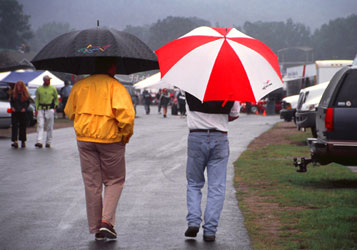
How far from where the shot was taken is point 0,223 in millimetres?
7695

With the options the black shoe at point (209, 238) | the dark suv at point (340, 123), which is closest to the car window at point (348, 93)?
the dark suv at point (340, 123)

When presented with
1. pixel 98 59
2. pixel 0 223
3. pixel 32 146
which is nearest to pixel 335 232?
pixel 98 59

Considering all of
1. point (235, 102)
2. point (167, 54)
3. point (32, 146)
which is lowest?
point (32, 146)

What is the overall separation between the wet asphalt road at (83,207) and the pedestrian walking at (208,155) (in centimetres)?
23

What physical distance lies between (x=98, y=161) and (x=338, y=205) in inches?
133

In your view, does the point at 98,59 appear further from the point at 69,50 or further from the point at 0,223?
the point at 0,223

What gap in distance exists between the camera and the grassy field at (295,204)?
272 inches

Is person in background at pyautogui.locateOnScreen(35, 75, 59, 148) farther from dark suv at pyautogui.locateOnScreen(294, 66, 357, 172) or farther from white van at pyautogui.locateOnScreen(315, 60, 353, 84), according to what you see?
white van at pyautogui.locateOnScreen(315, 60, 353, 84)

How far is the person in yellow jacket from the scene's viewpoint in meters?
6.66

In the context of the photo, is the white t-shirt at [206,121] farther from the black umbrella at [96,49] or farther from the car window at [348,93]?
the car window at [348,93]

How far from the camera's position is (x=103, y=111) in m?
6.66

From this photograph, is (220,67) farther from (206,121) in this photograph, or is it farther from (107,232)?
(107,232)

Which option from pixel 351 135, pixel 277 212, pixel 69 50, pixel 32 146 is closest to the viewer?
pixel 69 50

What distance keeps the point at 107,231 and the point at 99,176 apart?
531 mm
